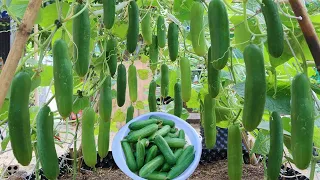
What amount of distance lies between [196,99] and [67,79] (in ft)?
3.94

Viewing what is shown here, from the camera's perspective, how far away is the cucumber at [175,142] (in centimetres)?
148

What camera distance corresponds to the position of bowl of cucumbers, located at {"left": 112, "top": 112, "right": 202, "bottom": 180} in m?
1.38

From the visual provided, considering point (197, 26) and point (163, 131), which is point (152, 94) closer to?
point (163, 131)

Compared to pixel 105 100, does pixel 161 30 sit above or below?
above

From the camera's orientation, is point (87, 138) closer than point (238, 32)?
Yes

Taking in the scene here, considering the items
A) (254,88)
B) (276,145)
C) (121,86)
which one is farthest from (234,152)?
(121,86)

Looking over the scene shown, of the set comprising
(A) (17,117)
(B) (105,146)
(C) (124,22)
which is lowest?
(B) (105,146)

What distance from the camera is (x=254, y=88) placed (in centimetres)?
71

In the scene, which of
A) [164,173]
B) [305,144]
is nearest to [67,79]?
[305,144]

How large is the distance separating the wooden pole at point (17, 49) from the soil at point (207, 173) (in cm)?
136

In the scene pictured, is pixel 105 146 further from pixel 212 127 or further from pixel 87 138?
pixel 212 127

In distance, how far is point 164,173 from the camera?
1443mm

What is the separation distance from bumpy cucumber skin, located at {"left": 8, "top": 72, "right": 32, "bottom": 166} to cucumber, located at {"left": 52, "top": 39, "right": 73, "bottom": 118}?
0.18 ft

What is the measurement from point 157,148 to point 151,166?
99 mm
